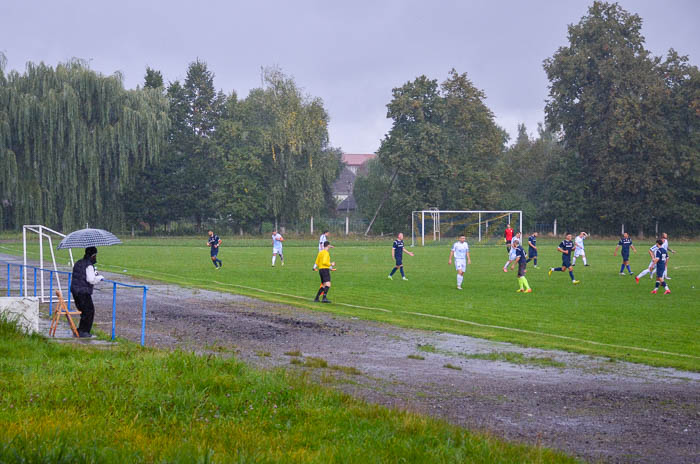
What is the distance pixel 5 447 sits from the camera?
203 inches

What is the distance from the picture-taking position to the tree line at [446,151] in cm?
7094

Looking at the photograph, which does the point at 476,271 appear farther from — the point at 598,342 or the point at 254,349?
the point at 254,349

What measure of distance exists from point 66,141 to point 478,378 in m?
55.4

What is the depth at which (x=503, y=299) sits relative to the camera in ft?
71.6

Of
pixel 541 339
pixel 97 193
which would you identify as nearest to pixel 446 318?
pixel 541 339

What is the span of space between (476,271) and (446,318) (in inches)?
627

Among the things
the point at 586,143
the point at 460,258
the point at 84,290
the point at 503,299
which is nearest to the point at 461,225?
the point at 586,143

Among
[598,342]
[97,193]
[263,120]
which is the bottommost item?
[598,342]

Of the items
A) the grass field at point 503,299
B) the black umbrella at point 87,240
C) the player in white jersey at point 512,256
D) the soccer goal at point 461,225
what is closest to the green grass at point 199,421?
the black umbrella at point 87,240

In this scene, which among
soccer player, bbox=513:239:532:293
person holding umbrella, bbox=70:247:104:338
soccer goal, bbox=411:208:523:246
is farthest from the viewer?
soccer goal, bbox=411:208:523:246

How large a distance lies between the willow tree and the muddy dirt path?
44.6 metres

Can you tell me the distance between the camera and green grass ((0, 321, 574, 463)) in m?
5.66

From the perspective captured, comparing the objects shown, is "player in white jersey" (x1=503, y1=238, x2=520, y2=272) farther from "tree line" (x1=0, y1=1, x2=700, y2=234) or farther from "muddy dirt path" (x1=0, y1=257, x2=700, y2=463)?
"tree line" (x1=0, y1=1, x2=700, y2=234)

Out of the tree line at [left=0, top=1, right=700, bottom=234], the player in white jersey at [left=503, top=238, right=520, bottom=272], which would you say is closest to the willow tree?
the tree line at [left=0, top=1, right=700, bottom=234]
